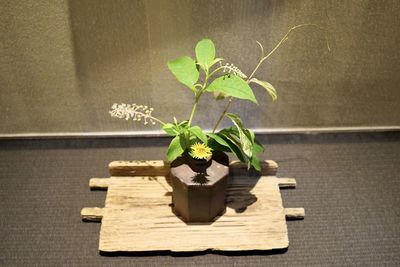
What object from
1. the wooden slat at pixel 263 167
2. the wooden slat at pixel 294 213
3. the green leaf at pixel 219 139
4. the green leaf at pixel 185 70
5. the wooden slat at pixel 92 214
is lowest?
the wooden slat at pixel 294 213

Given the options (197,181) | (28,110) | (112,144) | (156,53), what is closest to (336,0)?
(156,53)

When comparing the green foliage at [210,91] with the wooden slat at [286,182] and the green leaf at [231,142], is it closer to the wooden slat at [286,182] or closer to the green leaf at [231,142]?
the green leaf at [231,142]

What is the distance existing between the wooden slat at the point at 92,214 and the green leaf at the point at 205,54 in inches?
19.8

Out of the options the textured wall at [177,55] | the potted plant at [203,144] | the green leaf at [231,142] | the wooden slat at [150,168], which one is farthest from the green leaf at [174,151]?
the textured wall at [177,55]

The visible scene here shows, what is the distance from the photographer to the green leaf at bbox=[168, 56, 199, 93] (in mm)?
915

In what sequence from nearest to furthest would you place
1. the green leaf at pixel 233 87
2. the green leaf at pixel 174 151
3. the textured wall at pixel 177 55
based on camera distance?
the green leaf at pixel 233 87
the green leaf at pixel 174 151
the textured wall at pixel 177 55

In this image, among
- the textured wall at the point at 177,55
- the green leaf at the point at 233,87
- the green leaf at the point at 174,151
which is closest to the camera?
the green leaf at the point at 233,87

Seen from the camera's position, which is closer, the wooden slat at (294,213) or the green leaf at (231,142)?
the green leaf at (231,142)

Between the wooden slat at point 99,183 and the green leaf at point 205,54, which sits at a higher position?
the green leaf at point 205,54

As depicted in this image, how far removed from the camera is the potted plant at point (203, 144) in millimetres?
915

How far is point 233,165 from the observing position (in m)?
1.21

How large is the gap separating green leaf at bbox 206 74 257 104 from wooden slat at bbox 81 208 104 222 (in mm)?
486

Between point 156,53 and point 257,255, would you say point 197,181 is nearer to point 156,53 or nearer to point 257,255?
point 257,255

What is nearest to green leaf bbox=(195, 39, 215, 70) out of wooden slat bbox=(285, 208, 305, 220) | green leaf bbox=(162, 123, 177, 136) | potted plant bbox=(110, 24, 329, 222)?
potted plant bbox=(110, 24, 329, 222)
